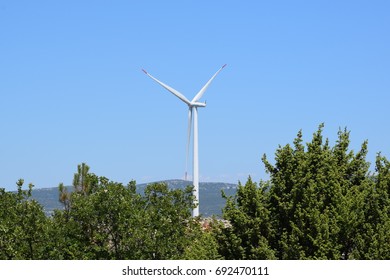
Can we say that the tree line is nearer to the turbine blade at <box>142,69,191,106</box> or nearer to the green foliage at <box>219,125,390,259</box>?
the green foliage at <box>219,125,390,259</box>

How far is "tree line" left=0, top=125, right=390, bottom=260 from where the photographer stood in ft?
104

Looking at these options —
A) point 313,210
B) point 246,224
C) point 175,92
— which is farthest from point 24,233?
point 175,92

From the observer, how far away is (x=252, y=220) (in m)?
33.5

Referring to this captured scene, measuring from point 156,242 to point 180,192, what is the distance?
13.3 ft

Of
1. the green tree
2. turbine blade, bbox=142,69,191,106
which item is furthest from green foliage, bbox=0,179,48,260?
turbine blade, bbox=142,69,191,106

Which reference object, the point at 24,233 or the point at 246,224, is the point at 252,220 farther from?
the point at 24,233

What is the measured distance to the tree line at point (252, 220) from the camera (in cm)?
3183

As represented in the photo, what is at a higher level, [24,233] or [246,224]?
[246,224]

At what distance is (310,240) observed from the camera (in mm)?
31750

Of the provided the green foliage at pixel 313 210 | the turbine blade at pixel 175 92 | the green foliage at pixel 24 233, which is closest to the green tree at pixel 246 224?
the green foliage at pixel 313 210

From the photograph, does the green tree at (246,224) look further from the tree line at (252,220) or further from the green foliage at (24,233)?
the green foliage at (24,233)
